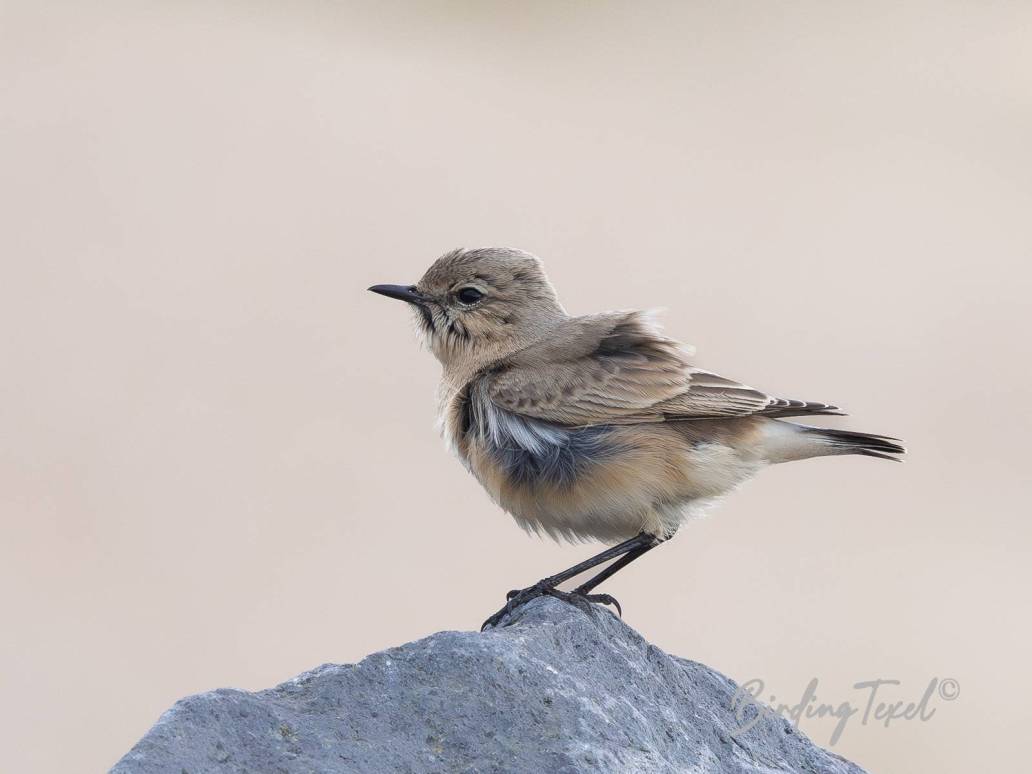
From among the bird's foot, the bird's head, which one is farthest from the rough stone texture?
the bird's head

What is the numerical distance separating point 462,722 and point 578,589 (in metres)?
1.69

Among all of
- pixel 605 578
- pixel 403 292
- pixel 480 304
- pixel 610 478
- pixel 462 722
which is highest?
pixel 403 292

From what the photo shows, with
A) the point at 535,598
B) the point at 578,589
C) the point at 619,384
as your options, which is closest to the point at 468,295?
the point at 619,384

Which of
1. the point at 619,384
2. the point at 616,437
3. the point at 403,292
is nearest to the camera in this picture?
the point at 616,437

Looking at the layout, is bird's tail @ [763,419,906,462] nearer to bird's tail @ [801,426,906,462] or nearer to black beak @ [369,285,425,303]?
bird's tail @ [801,426,906,462]

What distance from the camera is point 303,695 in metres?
3.98

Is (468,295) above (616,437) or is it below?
above

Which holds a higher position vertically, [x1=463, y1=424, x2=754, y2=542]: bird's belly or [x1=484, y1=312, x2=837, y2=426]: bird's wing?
[x1=484, y1=312, x2=837, y2=426]: bird's wing

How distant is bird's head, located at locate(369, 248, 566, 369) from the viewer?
668 centimetres

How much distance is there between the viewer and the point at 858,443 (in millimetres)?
5699

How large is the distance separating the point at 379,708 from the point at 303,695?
276 mm

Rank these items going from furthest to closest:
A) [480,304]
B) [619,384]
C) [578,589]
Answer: [480,304] < [619,384] < [578,589]

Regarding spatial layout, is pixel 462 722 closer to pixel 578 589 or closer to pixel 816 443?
pixel 578 589

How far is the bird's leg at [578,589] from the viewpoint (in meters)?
5.14
